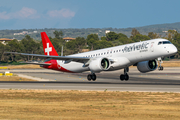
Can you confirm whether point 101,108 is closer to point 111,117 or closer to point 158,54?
point 111,117

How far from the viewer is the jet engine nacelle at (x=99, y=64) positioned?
42531mm

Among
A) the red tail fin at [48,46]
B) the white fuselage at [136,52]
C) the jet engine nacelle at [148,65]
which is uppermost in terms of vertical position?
the red tail fin at [48,46]

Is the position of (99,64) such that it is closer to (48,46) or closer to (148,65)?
(148,65)

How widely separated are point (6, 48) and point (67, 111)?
149 m

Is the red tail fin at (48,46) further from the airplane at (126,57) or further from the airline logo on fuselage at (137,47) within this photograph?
the airline logo on fuselage at (137,47)

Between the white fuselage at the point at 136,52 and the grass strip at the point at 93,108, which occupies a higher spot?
the white fuselage at the point at 136,52

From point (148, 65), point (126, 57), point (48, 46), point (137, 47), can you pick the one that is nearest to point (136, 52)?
point (137, 47)

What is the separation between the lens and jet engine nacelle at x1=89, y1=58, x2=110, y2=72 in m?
42.5

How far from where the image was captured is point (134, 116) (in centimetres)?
1675

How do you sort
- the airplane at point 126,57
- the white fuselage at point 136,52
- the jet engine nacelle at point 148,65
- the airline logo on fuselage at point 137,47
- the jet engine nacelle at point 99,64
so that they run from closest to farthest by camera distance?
the white fuselage at point 136,52 → the airplane at point 126,57 → the airline logo on fuselage at point 137,47 → the jet engine nacelle at point 99,64 → the jet engine nacelle at point 148,65

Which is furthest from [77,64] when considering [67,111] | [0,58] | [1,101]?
[0,58]

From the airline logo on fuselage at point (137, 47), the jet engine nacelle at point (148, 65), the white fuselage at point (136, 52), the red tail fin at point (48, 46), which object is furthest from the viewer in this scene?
the red tail fin at point (48, 46)

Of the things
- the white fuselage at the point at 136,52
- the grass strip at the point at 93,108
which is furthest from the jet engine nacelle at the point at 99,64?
the grass strip at the point at 93,108

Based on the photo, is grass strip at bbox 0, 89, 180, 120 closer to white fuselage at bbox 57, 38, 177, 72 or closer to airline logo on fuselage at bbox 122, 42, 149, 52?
white fuselage at bbox 57, 38, 177, 72
